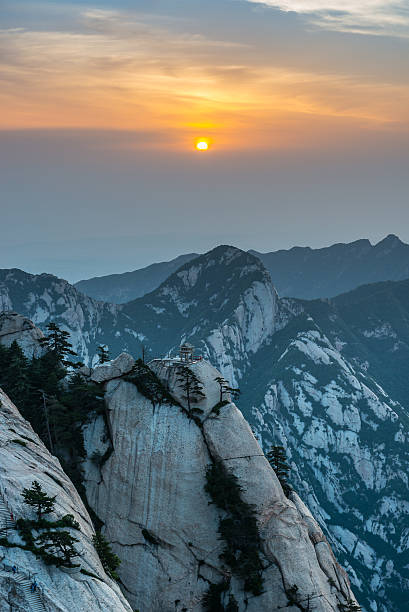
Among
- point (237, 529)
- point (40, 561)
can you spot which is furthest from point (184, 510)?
point (40, 561)

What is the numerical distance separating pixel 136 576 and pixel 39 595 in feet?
144

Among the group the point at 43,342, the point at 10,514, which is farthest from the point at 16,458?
the point at 43,342

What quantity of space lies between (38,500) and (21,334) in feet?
250

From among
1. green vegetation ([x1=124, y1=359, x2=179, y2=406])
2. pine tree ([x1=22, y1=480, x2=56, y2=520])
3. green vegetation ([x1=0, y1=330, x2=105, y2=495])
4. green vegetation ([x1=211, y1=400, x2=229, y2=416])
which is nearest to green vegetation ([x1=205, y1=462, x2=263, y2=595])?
green vegetation ([x1=211, y1=400, x2=229, y2=416])

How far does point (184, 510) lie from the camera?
3898 inches

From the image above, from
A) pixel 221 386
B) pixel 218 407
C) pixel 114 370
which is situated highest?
pixel 114 370

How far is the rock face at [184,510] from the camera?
3706 inches

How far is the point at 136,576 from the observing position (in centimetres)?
9538

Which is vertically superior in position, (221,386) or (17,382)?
(17,382)

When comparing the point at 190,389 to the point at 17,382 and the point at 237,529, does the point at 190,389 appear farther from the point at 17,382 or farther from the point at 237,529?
the point at 17,382

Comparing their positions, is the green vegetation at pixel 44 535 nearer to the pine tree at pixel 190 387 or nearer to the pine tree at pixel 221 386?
the pine tree at pixel 190 387

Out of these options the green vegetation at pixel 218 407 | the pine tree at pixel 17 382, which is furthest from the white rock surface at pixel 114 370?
the green vegetation at pixel 218 407

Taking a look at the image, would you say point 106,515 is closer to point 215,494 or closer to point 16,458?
point 215,494

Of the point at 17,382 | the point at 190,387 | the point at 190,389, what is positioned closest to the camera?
the point at 190,387
